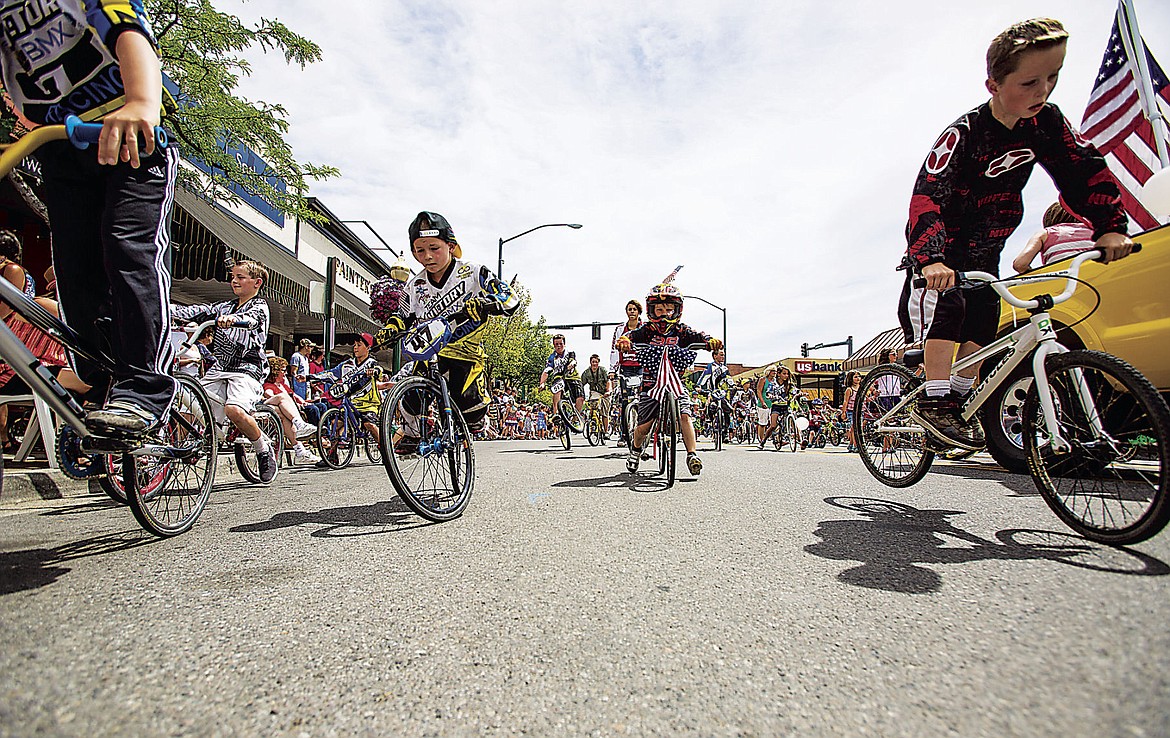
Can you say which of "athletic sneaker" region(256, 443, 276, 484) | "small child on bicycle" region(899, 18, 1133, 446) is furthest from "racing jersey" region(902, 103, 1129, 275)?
"athletic sneaker" region(256, 443, 276, 484)

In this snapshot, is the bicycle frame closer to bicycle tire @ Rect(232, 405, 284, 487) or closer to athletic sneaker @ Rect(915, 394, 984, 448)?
athletic sneaker @ Rect(915, 394, 984, 448)

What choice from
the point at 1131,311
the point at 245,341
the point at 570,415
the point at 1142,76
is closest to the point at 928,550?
the point at 1131,311

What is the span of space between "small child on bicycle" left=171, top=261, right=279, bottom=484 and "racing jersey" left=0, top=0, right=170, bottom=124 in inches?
107

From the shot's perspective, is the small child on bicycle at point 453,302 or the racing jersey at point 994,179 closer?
the racing jersey at point 994,179

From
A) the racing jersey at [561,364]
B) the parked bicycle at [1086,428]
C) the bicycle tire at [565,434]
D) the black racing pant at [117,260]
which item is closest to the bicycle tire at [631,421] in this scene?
the parked bicycle at [1086,428]

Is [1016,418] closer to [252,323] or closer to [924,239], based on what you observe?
[924,239]

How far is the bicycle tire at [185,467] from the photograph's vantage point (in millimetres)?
2795

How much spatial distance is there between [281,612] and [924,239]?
3294 millimetres

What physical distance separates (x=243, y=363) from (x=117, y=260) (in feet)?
10.8

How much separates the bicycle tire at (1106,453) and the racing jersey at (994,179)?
929mm

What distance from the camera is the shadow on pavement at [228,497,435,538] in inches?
117

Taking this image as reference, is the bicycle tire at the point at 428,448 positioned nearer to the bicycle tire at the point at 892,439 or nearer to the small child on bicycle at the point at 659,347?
the small child on bicycle at the point at 659,347

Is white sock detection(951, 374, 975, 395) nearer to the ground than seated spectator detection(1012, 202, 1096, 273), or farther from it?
nearer to the ground

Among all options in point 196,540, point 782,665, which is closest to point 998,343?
point 782,665
